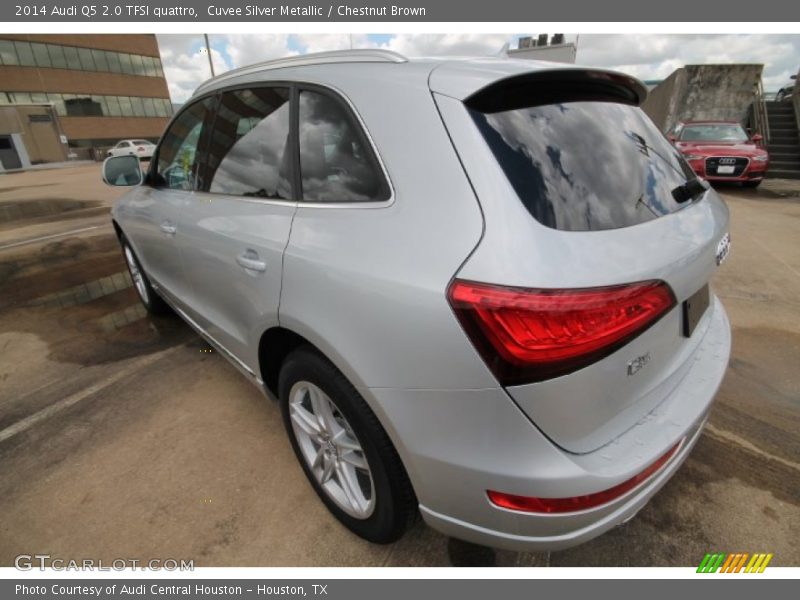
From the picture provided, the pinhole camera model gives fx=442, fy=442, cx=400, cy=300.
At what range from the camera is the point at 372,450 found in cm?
147

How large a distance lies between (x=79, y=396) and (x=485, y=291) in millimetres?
2953

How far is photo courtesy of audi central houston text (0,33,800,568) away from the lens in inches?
46.6

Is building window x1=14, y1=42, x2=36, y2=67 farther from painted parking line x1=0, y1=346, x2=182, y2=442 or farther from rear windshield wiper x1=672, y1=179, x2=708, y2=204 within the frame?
rear windshield wiper x1=672, y1=179, x2=708, y2=204

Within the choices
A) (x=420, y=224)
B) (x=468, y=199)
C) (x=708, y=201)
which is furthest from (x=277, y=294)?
(x=708, y=201)

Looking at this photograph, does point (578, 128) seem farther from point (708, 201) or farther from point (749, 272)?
point (749, 272)

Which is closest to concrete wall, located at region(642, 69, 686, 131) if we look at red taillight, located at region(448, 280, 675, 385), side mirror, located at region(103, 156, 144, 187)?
side mirror, located at region(103, 156, 144, 187)

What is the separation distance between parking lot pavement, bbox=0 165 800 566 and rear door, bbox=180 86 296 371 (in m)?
0.58

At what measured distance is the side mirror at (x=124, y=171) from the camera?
3.29 metres

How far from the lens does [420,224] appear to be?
1.27m

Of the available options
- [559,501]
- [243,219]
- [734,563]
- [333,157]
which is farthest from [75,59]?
[734,563]

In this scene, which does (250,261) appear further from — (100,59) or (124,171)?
(100,59)

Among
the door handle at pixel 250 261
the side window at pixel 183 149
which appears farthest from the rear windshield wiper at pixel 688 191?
the side window at pixel 183 149

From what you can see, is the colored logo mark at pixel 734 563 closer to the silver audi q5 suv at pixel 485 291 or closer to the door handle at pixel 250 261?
the silver audi q5 suv at pixel 485 291

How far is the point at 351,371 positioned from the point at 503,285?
0.57 meters
